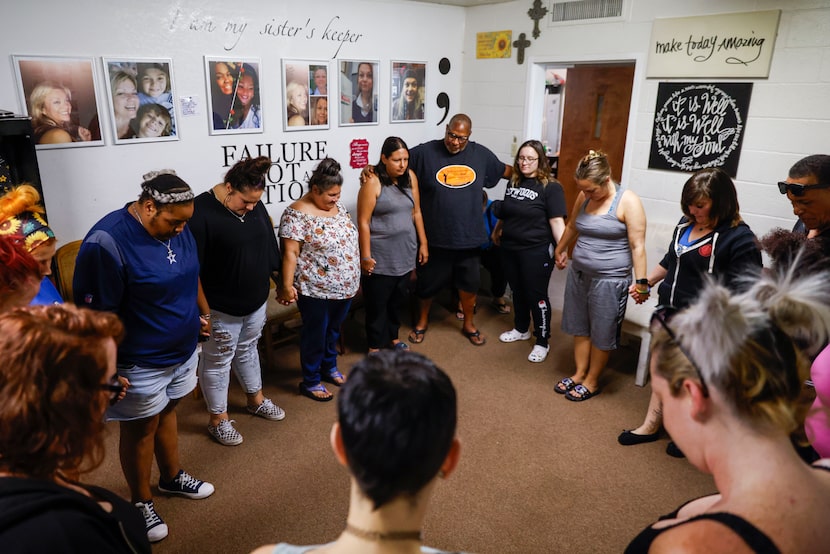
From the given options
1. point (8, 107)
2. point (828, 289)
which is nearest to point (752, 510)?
point (828, 289)

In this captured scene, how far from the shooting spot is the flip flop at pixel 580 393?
3.26 metres

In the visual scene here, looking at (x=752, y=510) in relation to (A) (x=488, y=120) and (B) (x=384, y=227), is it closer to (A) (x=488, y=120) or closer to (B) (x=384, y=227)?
(B) (x=384, y=227)

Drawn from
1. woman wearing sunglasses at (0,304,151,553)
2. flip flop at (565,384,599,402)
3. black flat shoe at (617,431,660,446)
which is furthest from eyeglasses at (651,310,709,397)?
flip flop at (565,384,599,402)

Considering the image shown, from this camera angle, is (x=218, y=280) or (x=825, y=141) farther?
(x=825, y=141)

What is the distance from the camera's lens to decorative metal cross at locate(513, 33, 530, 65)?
181 inches

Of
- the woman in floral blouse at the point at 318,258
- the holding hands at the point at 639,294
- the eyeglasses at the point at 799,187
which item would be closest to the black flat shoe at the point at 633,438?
the holding hands at the point at 639,294

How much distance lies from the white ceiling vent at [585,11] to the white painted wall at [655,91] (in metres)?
0.05

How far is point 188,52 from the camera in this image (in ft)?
11.0

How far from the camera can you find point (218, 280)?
250 cm

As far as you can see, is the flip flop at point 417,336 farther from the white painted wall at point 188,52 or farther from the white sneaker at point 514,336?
the white painted wall at point 188,52

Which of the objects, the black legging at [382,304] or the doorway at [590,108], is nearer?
the black legging at [382,304]

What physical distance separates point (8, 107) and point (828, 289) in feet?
11.3

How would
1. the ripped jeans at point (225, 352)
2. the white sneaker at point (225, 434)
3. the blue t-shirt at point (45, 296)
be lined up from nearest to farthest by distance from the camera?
the blue t-shirt at point (45, 296), the ripped jeans at point (225, 352), the white sneaker at point (225, 434)

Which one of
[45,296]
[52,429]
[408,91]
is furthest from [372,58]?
[52,429]
